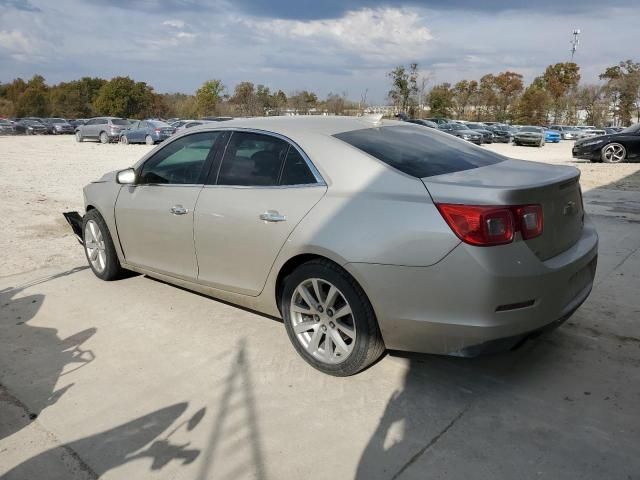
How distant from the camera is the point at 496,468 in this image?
2.45m

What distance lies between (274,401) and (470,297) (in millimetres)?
1265

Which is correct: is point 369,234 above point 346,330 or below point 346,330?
above

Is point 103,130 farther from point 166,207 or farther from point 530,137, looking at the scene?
point 166,207

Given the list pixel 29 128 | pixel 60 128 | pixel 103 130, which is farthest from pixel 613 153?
pixel 29 128

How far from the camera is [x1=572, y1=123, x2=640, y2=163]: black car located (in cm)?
1659

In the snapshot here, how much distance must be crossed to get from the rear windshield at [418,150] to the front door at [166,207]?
49.6 inches

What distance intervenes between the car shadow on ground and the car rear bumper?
1995mm

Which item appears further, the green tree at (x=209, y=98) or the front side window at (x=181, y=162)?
the green tree at (x=209, y=98)

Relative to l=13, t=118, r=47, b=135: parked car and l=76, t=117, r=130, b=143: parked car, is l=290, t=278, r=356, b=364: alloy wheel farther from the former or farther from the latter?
l=13, t=118, r=47, b=135: parked car

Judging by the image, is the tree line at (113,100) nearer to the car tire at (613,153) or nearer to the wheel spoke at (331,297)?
the car tire at (613,153)

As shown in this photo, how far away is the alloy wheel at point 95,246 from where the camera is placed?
5.14 m

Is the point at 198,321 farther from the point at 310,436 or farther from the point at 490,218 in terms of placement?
the point at 490,218

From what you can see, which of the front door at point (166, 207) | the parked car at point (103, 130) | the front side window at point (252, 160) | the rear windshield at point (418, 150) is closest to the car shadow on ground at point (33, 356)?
the front door at point (166, 207)

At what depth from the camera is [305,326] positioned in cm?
343
